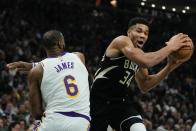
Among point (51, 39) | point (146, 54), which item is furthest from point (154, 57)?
point (51, 39)

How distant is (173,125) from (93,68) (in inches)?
167

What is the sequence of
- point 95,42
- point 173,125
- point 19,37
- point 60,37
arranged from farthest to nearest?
1. point 95,42
2. point 19,37
3. point 173,125
4. point 60,37

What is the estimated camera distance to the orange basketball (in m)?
6.52

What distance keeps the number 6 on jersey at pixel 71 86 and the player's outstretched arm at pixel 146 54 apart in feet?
3.35

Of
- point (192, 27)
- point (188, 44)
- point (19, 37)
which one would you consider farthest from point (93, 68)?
point (188, 44)

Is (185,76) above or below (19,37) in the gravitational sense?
below

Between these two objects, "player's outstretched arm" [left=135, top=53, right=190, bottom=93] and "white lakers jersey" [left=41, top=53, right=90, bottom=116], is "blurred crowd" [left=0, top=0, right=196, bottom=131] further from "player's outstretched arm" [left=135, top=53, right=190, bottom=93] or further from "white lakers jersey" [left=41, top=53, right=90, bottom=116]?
"white lakers jersey" [left=41, top=53, right=90, bottom=116]

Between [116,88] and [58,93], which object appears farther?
[116,88]

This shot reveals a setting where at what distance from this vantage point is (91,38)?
78.1ft

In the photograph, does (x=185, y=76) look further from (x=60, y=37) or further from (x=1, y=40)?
(x=60, y=37)

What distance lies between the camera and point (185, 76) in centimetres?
2433

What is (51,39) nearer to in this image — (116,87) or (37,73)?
(37,73)

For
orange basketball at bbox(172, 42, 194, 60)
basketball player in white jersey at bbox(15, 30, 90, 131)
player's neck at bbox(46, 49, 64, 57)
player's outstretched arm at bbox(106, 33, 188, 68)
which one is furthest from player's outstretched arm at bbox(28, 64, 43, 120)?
orange basketball at bbox(172, 42, 194, 60)

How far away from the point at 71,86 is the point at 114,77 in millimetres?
1275
